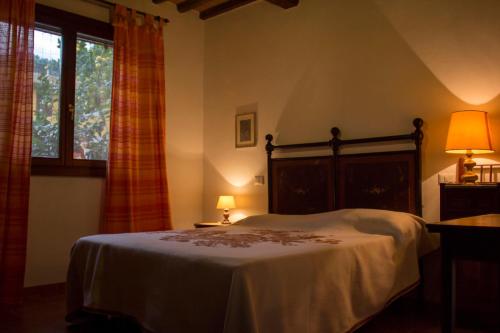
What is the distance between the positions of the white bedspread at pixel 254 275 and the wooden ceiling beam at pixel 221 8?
2606mm

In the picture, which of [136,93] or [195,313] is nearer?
[195,313]

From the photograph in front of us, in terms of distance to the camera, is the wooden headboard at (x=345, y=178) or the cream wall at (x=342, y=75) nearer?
the cream wall at (x=342, y=75)

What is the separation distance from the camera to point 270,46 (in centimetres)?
463

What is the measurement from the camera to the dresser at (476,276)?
283 centimetres

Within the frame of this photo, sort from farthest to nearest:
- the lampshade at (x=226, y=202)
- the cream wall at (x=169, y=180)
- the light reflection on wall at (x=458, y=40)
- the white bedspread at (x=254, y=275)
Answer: the lampshade at (x=226, y=202) → the cream wall at (x=169, y=180) → the light reflection on wall at (x=458, y=40) → the white bedspread at (x=254, y=275)

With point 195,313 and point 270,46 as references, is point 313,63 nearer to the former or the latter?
point 270,46

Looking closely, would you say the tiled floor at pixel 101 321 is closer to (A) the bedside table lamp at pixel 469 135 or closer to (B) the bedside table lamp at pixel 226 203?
(A) the bedside table lamp at pixel 469 135

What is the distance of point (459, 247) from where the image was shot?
67.9 inches

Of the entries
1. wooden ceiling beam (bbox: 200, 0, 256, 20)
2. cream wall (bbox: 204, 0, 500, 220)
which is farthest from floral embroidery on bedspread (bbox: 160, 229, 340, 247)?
wooden ceiling beam (bbox: 200, 0, 256, 20)

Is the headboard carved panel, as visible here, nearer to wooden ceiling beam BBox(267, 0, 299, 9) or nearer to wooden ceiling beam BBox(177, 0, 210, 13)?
wooden ceiling beam BBox(267, 0, 299, 9)

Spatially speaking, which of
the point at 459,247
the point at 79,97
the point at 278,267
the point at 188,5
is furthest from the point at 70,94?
the point at 459,247

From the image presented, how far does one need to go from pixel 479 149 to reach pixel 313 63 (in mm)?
1809

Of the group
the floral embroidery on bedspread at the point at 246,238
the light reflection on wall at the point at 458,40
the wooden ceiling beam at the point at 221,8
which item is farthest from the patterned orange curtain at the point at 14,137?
the light reflection on wall at the point at 458,40

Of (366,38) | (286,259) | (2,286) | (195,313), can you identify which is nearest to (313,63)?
(366,38)
